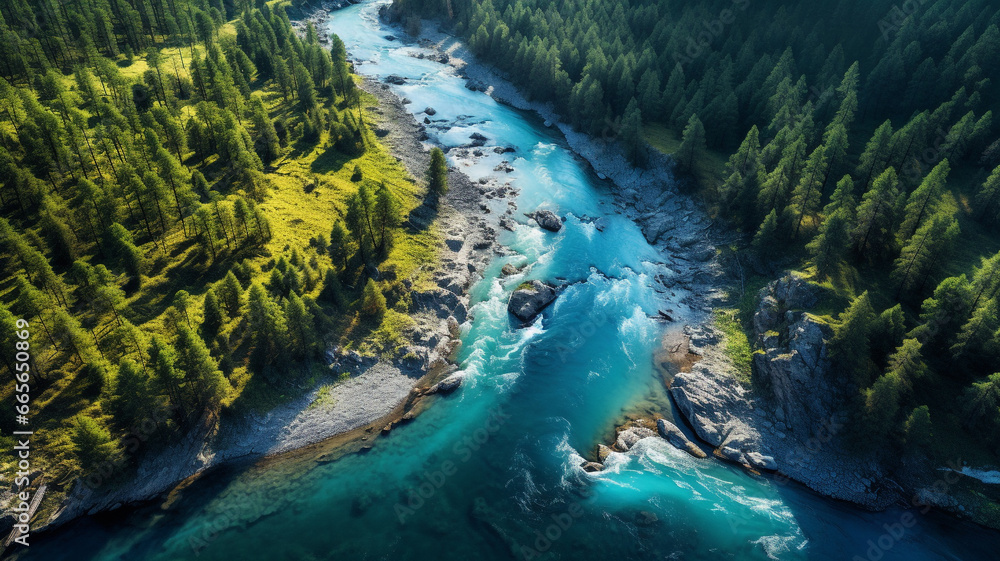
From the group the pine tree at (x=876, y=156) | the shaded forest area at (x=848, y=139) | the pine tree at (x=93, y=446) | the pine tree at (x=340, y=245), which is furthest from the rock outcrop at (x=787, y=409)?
the pine tree at (x=93, y=446)

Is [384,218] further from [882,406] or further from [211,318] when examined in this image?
[882,406]

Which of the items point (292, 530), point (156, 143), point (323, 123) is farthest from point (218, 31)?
point (292, 530)

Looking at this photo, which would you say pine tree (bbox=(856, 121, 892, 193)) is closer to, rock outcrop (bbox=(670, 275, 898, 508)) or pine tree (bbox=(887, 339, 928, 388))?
rock outcrop (bbox=(670, 275, 898, 508))

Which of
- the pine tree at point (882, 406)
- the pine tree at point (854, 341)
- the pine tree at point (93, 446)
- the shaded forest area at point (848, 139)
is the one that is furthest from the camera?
the shaded forest area at point (848, 139)

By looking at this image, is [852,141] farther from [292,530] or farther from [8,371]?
Result: [8,371]

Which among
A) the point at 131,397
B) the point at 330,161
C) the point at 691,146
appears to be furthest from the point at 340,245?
the point at 691,146

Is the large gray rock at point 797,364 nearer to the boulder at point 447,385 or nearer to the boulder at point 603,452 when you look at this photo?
the boulder at point 603,452
